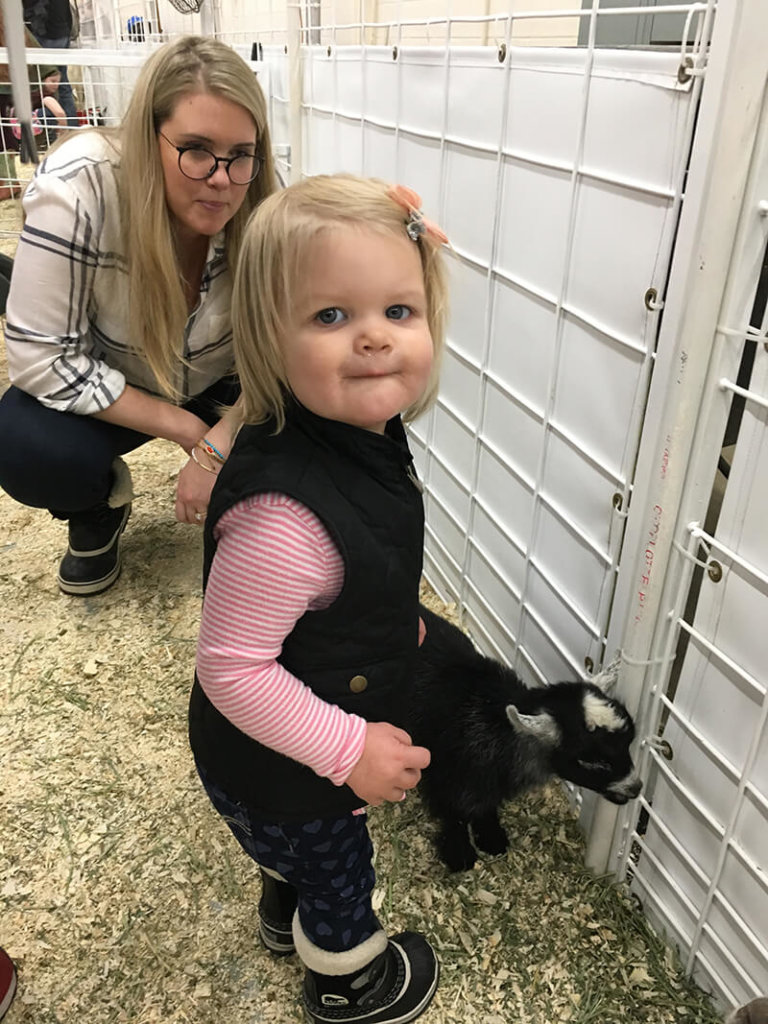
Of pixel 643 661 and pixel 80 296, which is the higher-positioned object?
pixel 80 296

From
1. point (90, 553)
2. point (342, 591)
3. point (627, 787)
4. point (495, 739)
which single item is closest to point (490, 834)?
point (495, 739)

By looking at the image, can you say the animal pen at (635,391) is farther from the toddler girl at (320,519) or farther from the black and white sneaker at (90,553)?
the black and white sneaker at (90,553)

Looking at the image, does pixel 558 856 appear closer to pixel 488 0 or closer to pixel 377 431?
pixel 377 431

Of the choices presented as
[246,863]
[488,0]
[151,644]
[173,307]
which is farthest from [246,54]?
[246,863]

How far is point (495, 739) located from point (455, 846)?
17 cm

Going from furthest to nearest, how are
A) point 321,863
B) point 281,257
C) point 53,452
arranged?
point 53,452, point 321,863, point 281,257

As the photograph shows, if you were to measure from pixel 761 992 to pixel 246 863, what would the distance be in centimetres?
69

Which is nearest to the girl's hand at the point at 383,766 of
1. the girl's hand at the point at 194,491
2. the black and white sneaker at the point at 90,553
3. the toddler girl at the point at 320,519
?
the toddler girl at the point at 320,519

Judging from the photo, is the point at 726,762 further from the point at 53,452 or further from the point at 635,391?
the point at 53,452

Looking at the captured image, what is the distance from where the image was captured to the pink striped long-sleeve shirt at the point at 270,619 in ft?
2.22

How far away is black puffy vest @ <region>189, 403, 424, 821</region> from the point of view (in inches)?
27.6

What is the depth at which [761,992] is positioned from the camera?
3.00 feet

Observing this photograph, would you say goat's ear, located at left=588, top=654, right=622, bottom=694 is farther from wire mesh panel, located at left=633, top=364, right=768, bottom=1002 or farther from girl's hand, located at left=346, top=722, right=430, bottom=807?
girl's hand, located at left=346, top=722, right=430, bottom=807

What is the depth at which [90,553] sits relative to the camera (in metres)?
1.76
